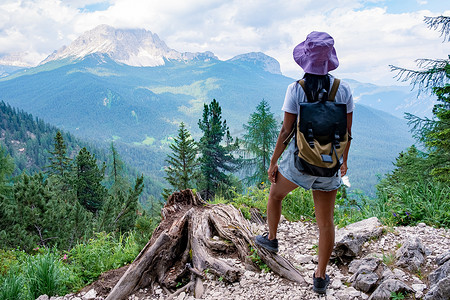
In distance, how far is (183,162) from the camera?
26531 millimetres

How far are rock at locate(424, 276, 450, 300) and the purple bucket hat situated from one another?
6.54 ft

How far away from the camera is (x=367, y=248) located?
3.76 metres

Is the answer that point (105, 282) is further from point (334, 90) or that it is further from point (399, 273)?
point (334, 90)

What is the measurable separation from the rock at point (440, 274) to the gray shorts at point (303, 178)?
126cm

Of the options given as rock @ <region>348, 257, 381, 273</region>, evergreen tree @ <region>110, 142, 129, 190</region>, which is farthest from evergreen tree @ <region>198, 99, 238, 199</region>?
rock @ <region>348, 257, 381, 273</region>

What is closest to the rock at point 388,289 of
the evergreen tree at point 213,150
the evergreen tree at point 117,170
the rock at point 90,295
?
the rock at point 90,295

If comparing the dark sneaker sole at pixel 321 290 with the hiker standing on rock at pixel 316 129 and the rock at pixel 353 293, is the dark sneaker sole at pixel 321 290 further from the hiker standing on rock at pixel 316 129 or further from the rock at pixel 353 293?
the hiker standing on rock at pixel 316 129

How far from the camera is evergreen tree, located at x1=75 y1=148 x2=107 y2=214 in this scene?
97.7 ft

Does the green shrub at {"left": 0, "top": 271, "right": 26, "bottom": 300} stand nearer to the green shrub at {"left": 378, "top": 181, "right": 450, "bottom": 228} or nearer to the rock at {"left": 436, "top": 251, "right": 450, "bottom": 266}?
the rock at {"left": 436, "top": 251, "right": 450, "bottom": 266}

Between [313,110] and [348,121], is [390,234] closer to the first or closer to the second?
[348,121]

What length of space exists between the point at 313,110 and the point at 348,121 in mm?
430

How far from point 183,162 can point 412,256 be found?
2409 cm

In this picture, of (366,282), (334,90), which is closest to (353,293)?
(366,282)

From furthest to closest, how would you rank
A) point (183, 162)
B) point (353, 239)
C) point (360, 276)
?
point (183, 162) → point (353, 239) → point (360, 276)
